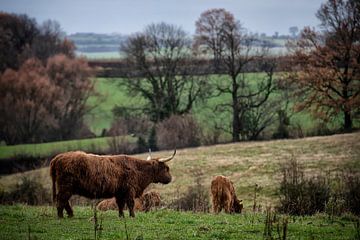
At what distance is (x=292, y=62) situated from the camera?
5619cm

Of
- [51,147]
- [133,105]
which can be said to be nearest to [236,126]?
[133,105]

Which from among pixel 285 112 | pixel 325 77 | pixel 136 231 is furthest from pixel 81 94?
pixel 136 231

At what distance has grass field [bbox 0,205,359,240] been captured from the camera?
1326 centimetres

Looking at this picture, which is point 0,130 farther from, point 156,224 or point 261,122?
point 156,224

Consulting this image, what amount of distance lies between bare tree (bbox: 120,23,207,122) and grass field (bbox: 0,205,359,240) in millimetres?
47819

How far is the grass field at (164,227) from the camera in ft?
A: 43.5

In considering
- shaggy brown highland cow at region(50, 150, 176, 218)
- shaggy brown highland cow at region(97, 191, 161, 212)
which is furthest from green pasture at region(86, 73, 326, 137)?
shaggy brown highland cow at region(50, 150, 176, 218)

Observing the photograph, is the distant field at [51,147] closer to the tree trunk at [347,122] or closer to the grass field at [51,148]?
the grass field at [51,148]

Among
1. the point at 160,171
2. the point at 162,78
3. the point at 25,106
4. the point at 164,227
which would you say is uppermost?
the point at 162,78

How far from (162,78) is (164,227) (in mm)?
52890

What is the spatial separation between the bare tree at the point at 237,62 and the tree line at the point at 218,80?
0.11 m

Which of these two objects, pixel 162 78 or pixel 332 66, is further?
pixel 162 78

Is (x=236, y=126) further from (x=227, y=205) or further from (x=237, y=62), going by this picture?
(x=227, y=205)

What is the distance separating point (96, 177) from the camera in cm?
1680
